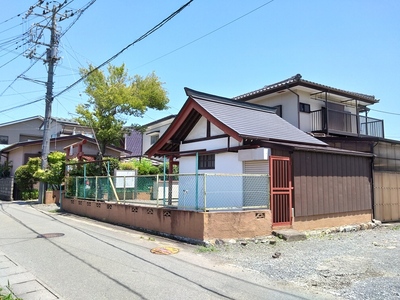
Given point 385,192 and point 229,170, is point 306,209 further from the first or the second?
point 385,192

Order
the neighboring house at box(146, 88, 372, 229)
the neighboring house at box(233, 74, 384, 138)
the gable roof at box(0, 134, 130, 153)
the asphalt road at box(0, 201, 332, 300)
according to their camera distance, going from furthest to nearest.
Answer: the gable roof at box(0, 134, 130, 153) → the neighboring house at box(233, 74, 384, 138) → the neighboring house at box(146, 88, 372, 229) → the asphalt road at box(0, 201, 332, 300)

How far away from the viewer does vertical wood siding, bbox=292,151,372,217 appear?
1072 centimetres

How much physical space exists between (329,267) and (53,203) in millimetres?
18746

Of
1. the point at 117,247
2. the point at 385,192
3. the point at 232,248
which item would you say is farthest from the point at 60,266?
the point at 385,192

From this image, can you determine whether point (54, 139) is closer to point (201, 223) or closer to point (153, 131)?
point (153, 131)

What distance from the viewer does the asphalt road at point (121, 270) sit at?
17.1 ft

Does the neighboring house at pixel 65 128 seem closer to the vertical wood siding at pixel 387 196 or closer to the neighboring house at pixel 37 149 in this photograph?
the neighboring house at pixel 37 149

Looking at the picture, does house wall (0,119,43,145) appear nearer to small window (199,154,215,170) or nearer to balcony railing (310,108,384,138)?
small window (199,154,215,170)

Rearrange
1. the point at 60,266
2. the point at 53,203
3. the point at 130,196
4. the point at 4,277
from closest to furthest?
1. the point at 4,277
2. the point at 60,266
3. the point at 130,196
4. the point at 53,203

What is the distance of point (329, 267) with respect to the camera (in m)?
6.91

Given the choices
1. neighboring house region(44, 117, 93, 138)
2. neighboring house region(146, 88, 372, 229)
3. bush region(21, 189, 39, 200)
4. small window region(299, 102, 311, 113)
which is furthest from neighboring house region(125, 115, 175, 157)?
neighboring house region(146, 88, 372, 229)

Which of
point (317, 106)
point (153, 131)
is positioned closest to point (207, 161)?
point (317, 106)

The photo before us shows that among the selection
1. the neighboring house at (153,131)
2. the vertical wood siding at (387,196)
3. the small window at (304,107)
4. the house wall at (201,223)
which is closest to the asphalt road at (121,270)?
the house wall at (201,223)

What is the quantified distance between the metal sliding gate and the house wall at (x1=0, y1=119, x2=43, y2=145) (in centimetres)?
3184
